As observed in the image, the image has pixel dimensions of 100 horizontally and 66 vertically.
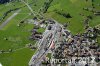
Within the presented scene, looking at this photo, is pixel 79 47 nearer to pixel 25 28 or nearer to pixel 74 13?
pixel 74 13

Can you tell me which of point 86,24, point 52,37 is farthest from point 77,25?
point 52,37

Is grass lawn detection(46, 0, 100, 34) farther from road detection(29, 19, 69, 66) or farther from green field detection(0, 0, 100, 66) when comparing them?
road detection(29, 19, 69, 66)

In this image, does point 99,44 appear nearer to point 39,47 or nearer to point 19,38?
point 39,47

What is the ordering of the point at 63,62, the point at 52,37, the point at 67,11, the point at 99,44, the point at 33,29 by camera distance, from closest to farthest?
the point at 63,62, the point at 99,44, the point at 52,37, the point at 33,29, the point at 67,11

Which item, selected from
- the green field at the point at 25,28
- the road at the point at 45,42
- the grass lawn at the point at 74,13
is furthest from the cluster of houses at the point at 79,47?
the grass lawn at the point at 74,13

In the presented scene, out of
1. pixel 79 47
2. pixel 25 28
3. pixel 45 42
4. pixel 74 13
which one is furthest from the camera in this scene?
pixel 74 13

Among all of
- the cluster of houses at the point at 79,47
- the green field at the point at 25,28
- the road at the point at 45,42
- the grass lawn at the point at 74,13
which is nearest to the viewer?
the road at the point at 45,42

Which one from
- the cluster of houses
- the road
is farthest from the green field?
the cluster of houses

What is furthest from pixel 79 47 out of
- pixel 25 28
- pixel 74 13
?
pixel 25 28

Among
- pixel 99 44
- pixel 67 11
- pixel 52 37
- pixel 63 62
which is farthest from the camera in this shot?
pixel 67 11

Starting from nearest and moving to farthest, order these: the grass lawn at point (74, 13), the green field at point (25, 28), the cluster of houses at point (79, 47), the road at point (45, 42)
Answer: the road at point (45, 42) < the cluster of houses at point (79, 47) < the green field at point (25, 28) < the grass lawn at point (74, 13)

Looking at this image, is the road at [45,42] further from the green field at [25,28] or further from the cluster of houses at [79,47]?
the cluster of houses at [79,47]
